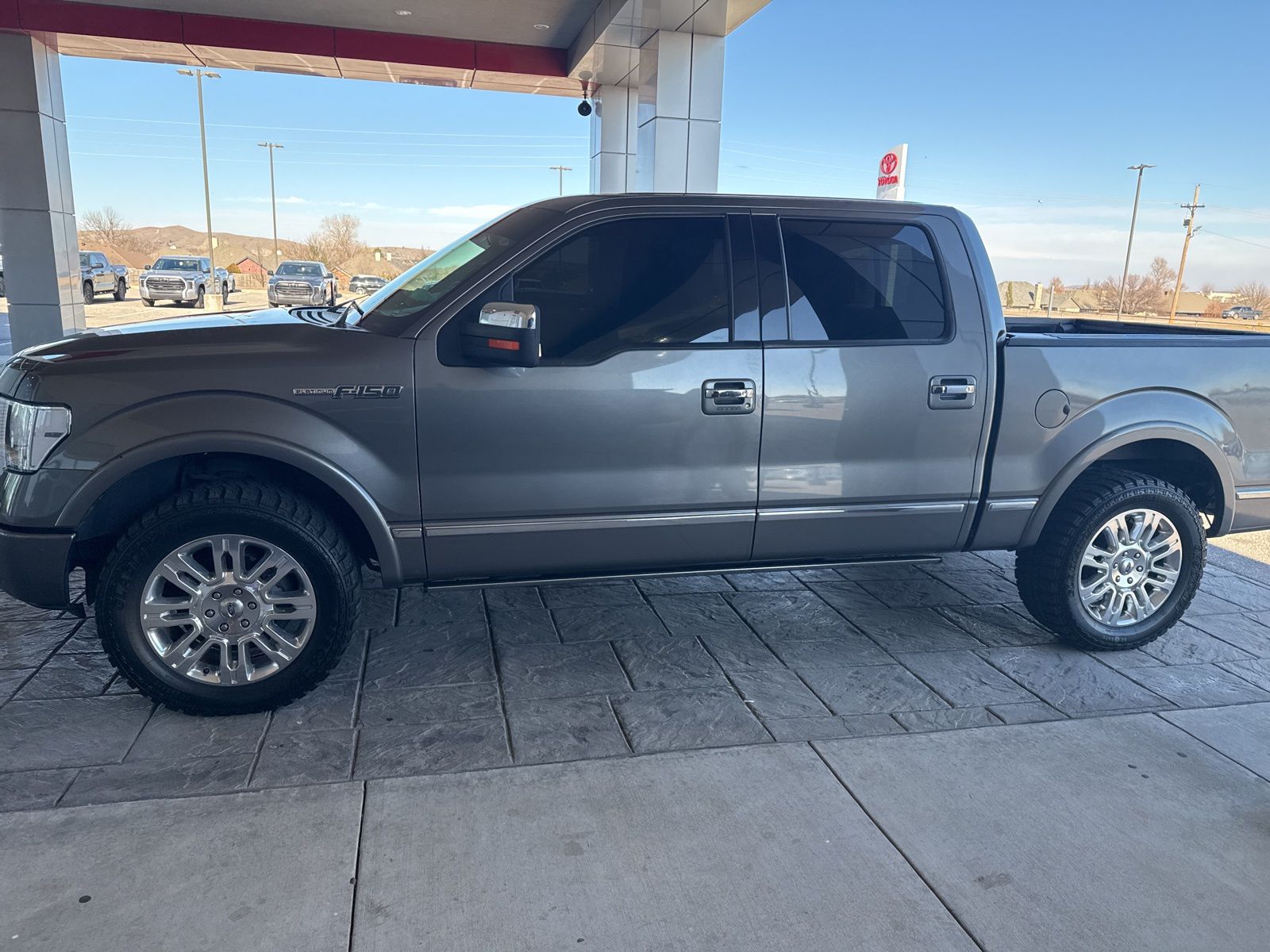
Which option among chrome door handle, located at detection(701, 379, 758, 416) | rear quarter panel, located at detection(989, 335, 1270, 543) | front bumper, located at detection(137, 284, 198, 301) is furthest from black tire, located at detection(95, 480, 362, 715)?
front bumper, located at detection(137, 284, 198, 301)

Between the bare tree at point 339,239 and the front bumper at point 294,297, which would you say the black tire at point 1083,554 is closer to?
the front bumper at point 294,297

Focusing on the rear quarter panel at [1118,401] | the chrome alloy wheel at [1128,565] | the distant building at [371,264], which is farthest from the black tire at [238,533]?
the distant building at [371,264]

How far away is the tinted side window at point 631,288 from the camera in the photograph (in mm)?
3574

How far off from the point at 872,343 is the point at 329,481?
2285 mm

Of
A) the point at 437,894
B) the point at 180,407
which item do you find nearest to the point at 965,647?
the point at 437,894

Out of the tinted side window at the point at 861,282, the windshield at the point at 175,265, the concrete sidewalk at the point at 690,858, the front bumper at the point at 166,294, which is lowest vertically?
the concrete sidewalk at the point at 690,858

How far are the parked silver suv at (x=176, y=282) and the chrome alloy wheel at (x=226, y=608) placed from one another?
3167cm

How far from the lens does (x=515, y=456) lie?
353cm

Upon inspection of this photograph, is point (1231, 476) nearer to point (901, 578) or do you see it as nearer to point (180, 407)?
point (901, 578)

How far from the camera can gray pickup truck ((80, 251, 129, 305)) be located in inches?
1296

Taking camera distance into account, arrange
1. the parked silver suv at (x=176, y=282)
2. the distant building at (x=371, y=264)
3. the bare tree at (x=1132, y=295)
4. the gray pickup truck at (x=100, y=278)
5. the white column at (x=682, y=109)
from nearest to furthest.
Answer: the white column at (x=682, y=109) → the parked silver suv at (x=176, y=282) → the gray pickup truck at (x=100, y=278) → the bare tree at (x=1132, y=295) → the distant building at (x=371, y=264)

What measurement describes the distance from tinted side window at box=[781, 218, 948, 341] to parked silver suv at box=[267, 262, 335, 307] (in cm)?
2992

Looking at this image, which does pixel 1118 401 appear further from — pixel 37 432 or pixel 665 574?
pixel 37 432

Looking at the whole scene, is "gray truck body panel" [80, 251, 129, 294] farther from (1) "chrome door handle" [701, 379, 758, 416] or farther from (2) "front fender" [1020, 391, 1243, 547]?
(2) "front fender" [1020, 391, 1243, 547]
